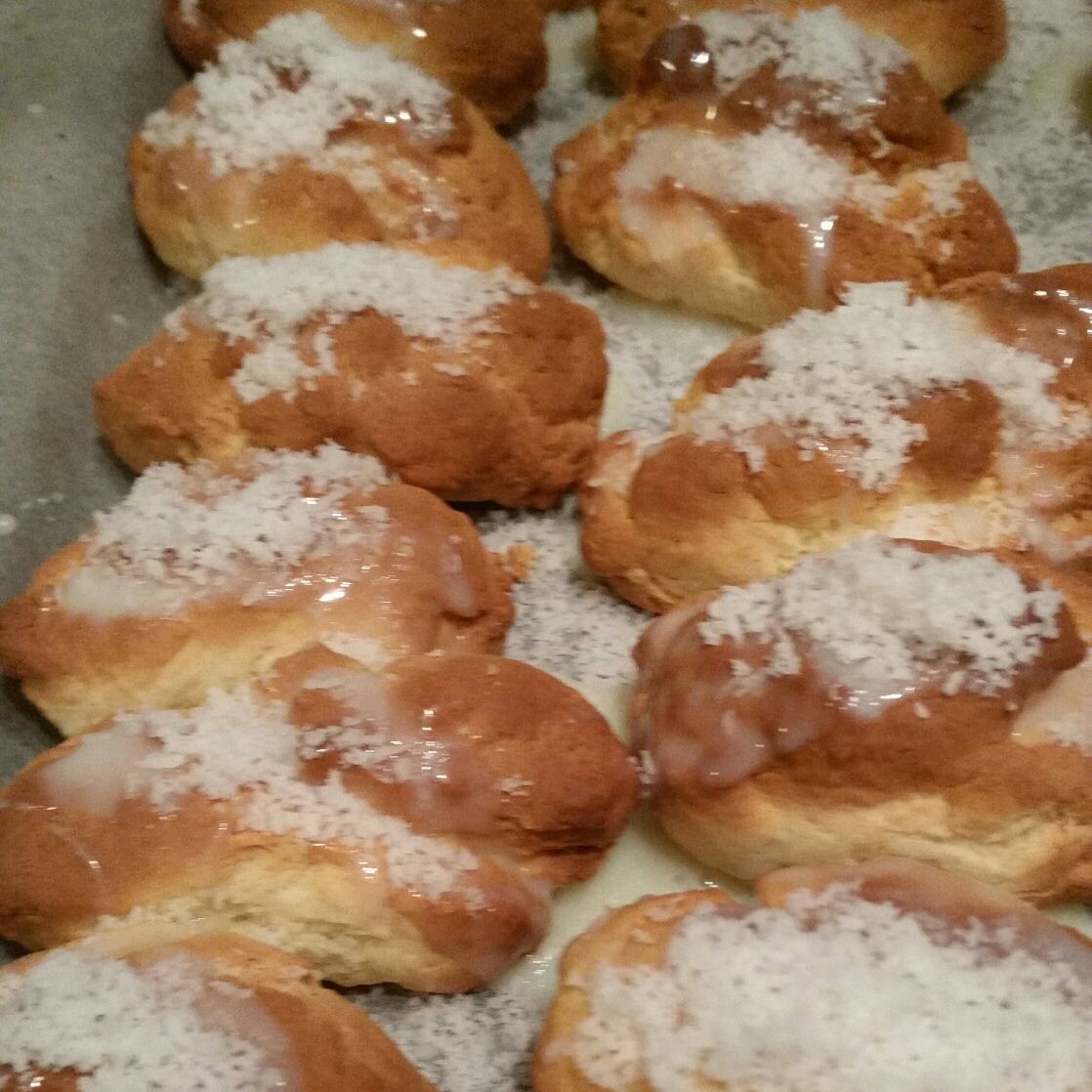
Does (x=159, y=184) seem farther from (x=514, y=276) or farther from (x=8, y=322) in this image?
(x=514, y=276)

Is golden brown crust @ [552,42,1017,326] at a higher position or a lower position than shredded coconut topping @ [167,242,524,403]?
higher

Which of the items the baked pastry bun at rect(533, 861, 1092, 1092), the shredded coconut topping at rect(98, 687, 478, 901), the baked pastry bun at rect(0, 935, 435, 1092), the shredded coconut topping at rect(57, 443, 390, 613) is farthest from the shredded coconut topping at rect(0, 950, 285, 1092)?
the shredded coconut topping at rect(57, 443, 390, 613)

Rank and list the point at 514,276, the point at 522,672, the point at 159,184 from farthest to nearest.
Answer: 1. the point at 159,184
2. the point at 514,276
3. the point at 522,672

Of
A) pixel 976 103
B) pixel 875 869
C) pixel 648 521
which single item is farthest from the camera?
pixel 976 103

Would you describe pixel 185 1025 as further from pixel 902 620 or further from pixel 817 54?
pixel 817 54

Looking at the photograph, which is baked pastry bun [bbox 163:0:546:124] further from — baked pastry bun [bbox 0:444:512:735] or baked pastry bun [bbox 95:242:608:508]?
baked pastry bun [bbox 0:444:512:735]

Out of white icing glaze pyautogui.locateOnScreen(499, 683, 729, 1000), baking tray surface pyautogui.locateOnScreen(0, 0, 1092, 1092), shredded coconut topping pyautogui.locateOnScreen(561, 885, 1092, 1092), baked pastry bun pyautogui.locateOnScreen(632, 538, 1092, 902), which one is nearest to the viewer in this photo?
shredded coconut topping pyautogui.locateOnScreen(561, 885, 1092, 1092)

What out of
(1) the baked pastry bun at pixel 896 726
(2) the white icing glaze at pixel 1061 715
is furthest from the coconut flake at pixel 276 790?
(2) the white icing glaze at pixel 1061 715

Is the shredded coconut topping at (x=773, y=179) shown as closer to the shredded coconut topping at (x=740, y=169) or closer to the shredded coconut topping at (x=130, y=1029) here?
the shredded coconut topping at (x=740, y=169)

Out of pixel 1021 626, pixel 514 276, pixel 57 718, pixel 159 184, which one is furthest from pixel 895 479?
pixel 159 184
